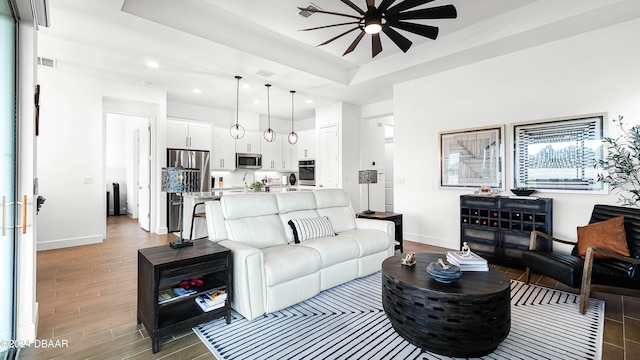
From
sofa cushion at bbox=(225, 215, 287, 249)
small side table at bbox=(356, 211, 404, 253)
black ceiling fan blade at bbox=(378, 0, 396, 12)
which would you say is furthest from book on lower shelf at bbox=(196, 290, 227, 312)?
black ceiling fan blade at bbox=(378, 0, 396, 12)

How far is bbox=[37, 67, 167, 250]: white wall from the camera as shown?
4.64 meters

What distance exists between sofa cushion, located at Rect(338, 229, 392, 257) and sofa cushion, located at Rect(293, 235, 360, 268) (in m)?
0.09

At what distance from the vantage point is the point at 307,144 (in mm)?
8070

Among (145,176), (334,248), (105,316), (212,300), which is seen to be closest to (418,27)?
(334,248)

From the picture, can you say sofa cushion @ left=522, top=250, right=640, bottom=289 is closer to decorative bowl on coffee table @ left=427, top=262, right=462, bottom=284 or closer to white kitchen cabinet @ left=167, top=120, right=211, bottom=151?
decorative bowl on coffee table @ left=427, top=262, right=462, bottom=284

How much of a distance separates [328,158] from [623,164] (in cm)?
495

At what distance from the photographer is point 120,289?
3.12 meters

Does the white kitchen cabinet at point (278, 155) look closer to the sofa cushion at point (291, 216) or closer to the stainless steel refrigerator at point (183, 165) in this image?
the stainless steel refrigerator at point (183, 165)

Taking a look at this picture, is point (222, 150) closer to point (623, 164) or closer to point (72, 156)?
point (72, 156)

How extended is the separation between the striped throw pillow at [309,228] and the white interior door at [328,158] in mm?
3322

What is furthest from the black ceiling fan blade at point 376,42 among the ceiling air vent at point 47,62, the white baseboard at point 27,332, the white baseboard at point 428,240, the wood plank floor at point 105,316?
the ceiling air vent at point 47,62

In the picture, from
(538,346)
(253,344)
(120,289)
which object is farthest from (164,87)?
(538,346)

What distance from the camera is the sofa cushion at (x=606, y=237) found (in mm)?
2746

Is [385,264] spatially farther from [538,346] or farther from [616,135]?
[616,135]
